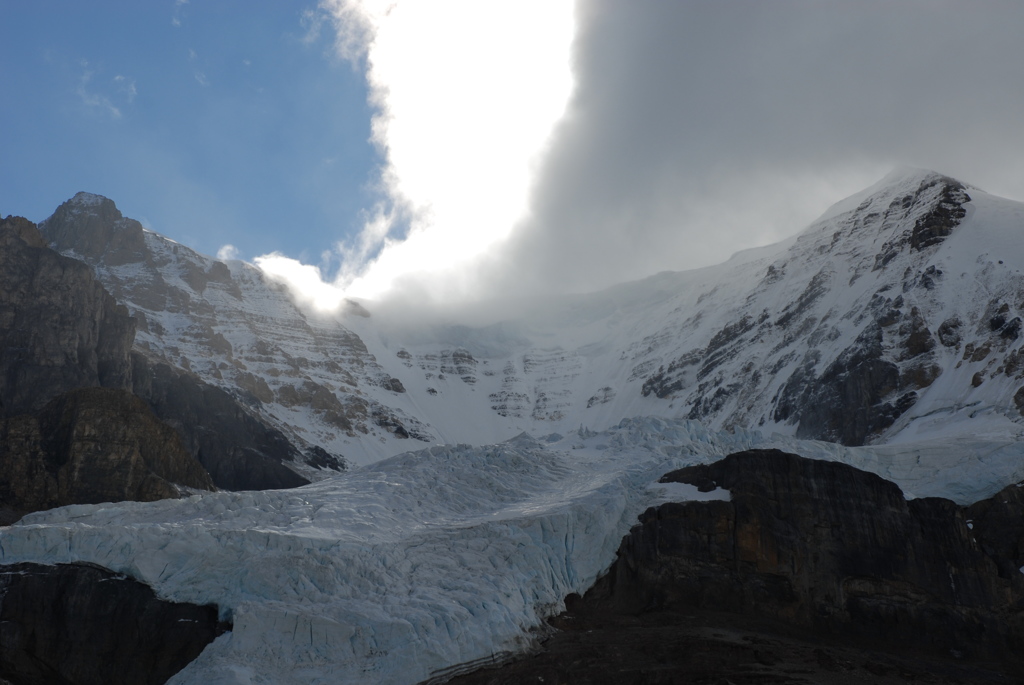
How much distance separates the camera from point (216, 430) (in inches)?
4931

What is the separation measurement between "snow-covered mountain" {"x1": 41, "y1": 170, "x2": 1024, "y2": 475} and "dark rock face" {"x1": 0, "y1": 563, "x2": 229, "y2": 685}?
194ft

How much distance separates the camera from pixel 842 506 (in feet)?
185

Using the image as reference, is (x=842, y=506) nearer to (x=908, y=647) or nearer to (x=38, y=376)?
(x=908, y=647)

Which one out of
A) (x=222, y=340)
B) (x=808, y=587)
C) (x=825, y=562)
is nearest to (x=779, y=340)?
(x=825, y=562)

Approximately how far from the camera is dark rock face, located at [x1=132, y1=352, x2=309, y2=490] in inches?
4688

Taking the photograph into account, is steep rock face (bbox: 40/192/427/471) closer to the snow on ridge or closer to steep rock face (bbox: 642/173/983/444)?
the snow on ridge

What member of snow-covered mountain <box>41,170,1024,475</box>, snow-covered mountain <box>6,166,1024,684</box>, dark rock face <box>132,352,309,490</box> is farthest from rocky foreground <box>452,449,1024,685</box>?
dark rock face <box>132,352,309,490</box>

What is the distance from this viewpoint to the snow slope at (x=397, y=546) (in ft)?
137

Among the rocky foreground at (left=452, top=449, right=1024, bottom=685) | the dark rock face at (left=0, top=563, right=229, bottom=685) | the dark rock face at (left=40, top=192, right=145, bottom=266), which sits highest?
the dark rock face at (left=40, top=192, right=145, bottom=266)

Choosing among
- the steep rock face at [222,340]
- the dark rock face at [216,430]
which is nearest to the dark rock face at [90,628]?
the dark rock face at [216,430]

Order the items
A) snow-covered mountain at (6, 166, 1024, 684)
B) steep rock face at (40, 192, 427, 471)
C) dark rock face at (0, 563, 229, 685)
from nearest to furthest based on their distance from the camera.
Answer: dark rock face at (0, 563, 229, 685), snow-covered mountain at (6, 166, 1024, 684), steep rock face at (40, 192, 427, 471)

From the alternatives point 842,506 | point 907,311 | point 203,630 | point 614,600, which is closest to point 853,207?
point 907,311

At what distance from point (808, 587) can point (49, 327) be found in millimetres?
91885

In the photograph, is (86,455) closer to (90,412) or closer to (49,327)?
(90,412)
